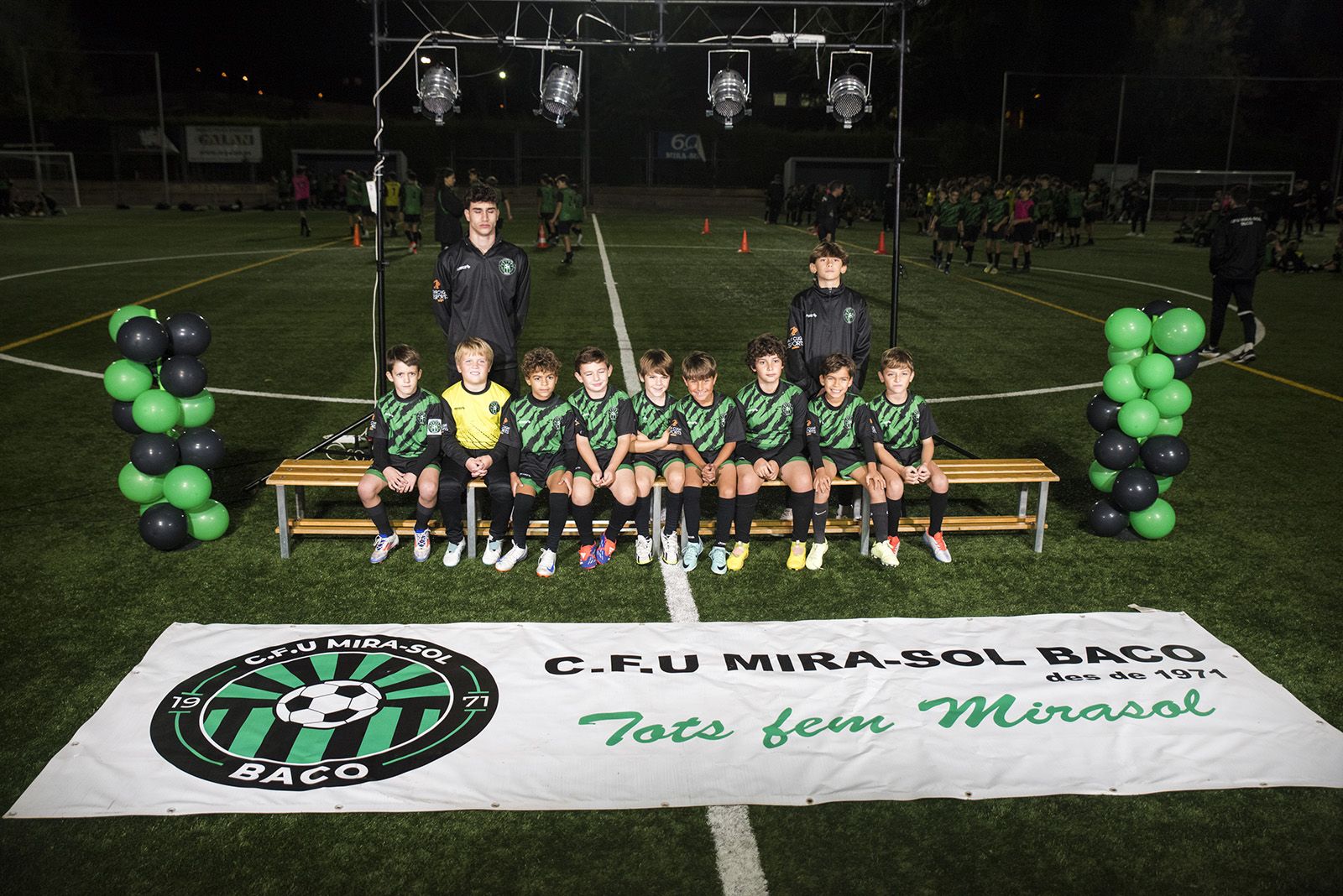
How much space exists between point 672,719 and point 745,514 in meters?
2.07

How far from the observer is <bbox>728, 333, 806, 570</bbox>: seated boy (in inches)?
257

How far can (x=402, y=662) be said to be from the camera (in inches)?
203

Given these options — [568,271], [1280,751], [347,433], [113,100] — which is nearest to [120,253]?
[568,271]

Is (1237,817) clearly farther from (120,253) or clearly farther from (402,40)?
(120,253)

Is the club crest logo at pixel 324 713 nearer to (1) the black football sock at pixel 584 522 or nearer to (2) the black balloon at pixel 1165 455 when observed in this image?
(1) the black football sock at pixel 584 522

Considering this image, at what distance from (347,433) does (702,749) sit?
5.59 m

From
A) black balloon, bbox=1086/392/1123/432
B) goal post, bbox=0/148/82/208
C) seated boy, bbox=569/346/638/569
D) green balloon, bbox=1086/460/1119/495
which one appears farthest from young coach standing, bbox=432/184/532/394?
goal post, bbox=0/148/82/208

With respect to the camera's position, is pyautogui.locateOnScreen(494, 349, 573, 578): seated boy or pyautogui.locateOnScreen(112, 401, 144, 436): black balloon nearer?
pyautogui.locateOnScreen(494, 349, 573, 578): seated boy

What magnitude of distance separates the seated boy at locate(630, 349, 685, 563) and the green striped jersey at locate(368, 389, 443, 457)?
123 cm

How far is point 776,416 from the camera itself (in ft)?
21.7

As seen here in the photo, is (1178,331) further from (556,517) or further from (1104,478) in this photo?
(556,517)

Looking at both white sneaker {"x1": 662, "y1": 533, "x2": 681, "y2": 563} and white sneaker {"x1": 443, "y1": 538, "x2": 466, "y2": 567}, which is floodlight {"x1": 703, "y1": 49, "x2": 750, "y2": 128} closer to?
white sneaker {"x1": 662, "y1": 533, "x2": 681, "y2": 563}

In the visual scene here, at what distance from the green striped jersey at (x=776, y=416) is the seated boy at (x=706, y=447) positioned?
0.10m

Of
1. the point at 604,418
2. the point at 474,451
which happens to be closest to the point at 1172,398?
the point at 604,418
